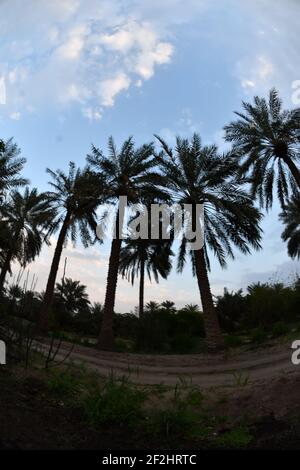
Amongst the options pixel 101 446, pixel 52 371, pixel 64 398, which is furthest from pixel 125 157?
pixel 101 446

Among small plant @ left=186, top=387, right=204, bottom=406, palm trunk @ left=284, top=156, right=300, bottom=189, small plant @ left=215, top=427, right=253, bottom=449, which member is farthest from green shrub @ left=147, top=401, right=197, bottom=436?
palm trunk @ left=284, top=156, right=300, bottom=189

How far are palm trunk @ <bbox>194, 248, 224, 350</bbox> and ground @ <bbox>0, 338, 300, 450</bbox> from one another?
1199 cm

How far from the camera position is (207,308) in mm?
21797

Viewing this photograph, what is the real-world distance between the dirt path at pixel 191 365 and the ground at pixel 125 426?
4878 millimetres

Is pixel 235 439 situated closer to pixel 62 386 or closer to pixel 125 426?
pixel 125 426

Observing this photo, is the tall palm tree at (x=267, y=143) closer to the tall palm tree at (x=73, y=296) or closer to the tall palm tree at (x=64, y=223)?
the tall palm tree at (x=64, y=223)

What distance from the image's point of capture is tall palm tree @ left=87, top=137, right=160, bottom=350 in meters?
23.2

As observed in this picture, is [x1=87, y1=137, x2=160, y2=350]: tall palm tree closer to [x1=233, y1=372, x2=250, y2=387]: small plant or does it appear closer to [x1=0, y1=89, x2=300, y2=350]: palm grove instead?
[x1=0, y1=89, x2=300, y2=350]: palm grove

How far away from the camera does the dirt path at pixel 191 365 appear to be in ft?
47.1

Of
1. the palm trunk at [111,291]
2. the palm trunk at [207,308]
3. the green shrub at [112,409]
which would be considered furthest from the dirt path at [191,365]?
the green shrub at [112,409]

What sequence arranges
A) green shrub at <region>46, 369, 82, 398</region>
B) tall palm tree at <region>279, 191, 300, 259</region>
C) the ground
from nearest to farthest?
the ground
green shrub at <region>46, 369, 82, 398</region>
tall palm tree at <region>279, 191, 300, 259</region>

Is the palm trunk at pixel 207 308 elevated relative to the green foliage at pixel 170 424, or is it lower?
elevated

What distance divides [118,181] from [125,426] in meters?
18.2

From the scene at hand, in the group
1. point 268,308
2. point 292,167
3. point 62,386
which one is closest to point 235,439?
point 62,386
